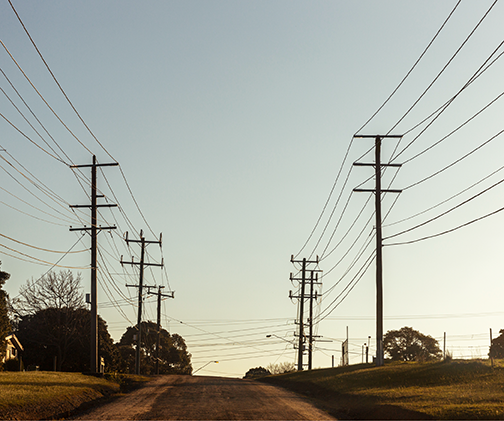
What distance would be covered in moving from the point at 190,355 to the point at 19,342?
157 ft

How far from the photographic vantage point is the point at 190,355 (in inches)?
4353

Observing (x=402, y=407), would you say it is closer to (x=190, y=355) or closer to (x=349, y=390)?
(x=349, y=390)

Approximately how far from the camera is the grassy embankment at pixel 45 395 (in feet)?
60.8

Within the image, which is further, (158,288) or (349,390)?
(158,288)

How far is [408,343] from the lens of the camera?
104562 mm

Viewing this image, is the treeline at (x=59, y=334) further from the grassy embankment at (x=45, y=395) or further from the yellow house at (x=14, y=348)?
the grassy embankment at (x=45, y=395)

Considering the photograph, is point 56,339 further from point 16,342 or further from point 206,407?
point 206,407

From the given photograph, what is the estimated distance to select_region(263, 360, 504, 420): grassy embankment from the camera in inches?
710

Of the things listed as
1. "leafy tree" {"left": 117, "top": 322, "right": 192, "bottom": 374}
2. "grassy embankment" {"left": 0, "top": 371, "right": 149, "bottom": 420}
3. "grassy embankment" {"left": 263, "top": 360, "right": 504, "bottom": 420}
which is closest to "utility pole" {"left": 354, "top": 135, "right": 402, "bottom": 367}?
"grassy embankment" {"left": 263, "top": 360, "right": 504, "bottom": 420}

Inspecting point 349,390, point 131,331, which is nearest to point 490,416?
point 349,390

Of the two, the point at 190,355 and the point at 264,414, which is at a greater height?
the point at 264,414

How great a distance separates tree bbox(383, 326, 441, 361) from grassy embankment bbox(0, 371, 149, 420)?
261ft

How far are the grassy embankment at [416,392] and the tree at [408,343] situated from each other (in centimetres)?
7265

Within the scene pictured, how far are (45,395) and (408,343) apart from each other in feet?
299
